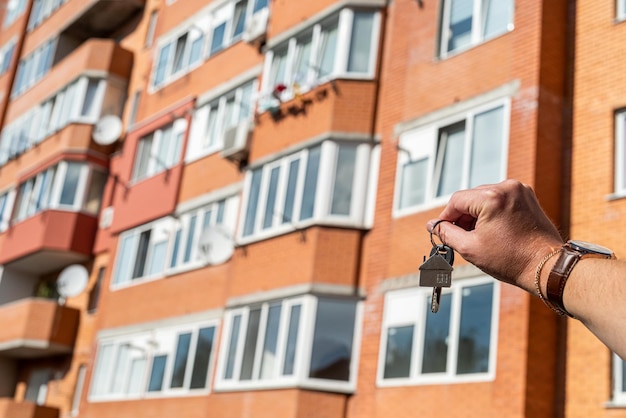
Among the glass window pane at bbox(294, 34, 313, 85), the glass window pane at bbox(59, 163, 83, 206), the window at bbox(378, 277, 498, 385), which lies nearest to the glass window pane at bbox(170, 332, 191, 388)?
the glass window pane at bbox(294, 34, 313, 85)

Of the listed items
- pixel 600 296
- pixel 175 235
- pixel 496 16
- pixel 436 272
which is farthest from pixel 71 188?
pixel 600 296

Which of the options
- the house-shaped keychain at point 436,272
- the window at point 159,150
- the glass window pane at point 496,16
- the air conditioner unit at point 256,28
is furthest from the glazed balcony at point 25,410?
the house-shaped keychain at point 436,272

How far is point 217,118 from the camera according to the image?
22.4m

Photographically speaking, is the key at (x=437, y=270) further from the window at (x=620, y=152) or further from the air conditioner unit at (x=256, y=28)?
the air conditioner unit at (x=256, y=28)

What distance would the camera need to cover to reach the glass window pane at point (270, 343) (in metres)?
16.7

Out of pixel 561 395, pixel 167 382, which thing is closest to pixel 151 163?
pixel 167 382

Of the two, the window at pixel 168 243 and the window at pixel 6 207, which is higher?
the window at pixel 6 207

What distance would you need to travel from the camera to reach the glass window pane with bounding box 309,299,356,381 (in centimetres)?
1592

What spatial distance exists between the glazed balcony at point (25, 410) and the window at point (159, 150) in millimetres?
6500

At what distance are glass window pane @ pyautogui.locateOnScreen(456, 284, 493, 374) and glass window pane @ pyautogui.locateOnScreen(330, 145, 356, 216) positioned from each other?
3.61 m

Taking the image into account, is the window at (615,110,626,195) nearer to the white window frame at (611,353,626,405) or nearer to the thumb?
the white window frame at (611,353,626,405)

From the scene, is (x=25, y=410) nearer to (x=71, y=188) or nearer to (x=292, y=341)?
(x=71, y=188)

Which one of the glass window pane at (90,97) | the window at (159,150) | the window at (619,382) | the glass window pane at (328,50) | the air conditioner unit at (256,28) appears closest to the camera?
the window at (619,382)

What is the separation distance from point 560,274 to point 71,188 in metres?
27.2
